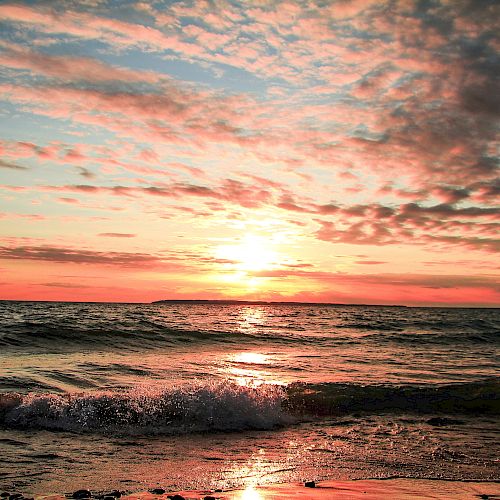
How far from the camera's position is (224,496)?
242 inches

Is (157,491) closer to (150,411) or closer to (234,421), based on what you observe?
(150,411)

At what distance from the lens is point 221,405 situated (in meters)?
11.9

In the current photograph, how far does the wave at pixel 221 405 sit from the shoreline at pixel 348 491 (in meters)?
4.29

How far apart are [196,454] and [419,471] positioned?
3882 mm

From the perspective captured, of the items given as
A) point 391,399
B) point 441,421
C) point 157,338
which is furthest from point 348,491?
point 157,338

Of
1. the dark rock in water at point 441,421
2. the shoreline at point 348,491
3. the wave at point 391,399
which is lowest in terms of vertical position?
the dark rock in water at point 441,421

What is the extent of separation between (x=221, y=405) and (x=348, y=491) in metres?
5.81

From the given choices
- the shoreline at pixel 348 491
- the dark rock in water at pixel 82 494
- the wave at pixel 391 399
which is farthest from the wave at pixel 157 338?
the shoreline at pixel 348 491

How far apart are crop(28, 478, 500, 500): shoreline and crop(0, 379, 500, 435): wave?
4.29 metres

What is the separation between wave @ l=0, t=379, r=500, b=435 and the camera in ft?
35.2

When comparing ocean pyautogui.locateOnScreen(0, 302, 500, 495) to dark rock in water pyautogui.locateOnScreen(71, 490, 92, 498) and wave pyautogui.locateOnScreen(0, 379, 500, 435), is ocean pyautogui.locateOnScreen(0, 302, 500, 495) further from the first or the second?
dark rock in water pyautogui.locateOnScreen(71, 490, 92, 498)

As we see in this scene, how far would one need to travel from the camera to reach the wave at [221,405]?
10.7 metres

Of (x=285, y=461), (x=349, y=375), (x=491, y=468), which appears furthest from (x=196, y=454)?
(x=349, y=375)

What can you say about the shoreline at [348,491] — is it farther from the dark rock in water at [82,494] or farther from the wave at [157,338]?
the wave at [157,338]
